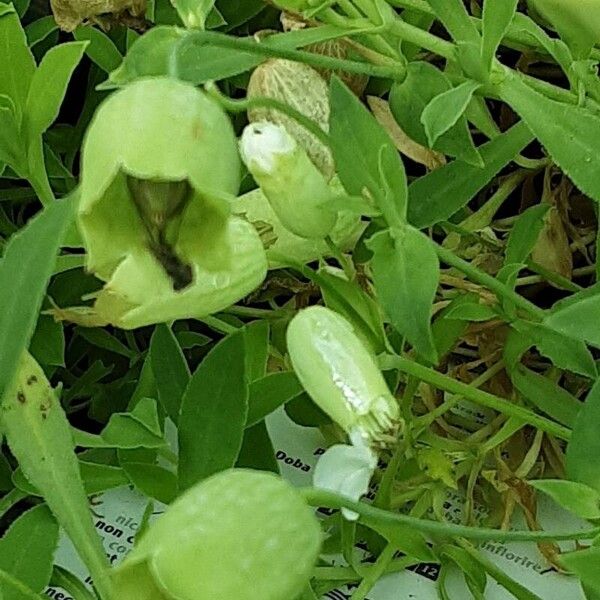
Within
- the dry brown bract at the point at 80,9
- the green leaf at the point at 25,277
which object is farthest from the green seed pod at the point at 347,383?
the dry brown bract at the point at 80,9

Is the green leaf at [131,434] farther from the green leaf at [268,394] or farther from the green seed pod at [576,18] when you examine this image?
the green seed pod at [576,18]

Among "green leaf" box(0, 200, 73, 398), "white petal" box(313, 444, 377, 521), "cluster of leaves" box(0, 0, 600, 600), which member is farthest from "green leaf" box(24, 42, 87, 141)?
"white petal" box(313, 444, 377, 521)

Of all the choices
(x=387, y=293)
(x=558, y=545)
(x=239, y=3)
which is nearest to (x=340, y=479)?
(x=387, y=293)

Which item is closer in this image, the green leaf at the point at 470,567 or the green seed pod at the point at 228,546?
the green seed pod at the point at 228,546

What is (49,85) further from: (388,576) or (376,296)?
(388,576)

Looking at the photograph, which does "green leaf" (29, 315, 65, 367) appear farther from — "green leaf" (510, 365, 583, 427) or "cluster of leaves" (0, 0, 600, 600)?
"green leaf" (510, 365, 583, 427)

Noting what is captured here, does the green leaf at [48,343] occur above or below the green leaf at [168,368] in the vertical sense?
below

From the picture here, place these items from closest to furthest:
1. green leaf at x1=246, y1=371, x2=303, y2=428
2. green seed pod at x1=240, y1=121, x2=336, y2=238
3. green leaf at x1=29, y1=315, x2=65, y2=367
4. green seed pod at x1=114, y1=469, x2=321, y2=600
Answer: green seed pod at x1=114, y1=469, x2=321, y2=600
green seed pod at x1=240, y1=121, x2=336, y2=238
green leaf at x1=246, y1=371, x2=303, y2=428
green leaf at x1=29, y1=315, x2=65, y2=367
